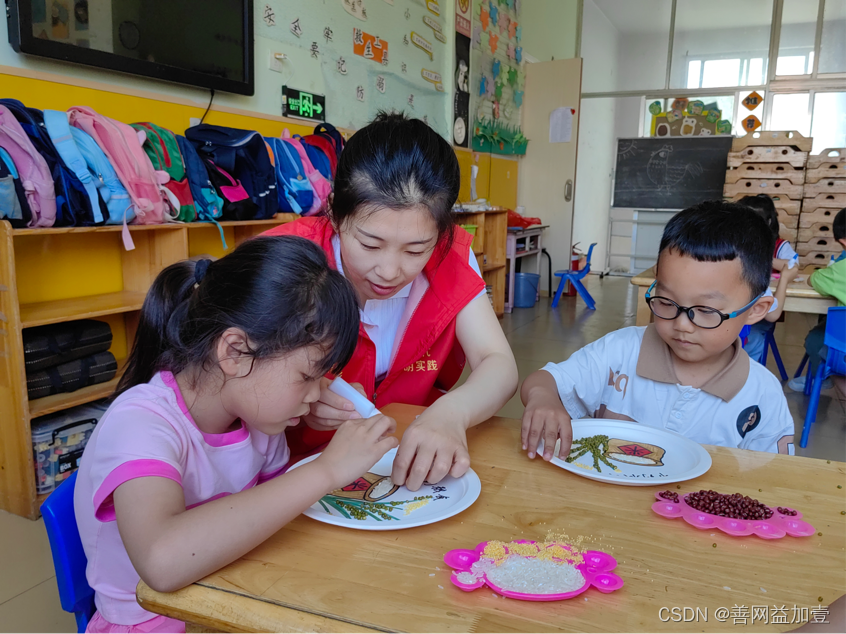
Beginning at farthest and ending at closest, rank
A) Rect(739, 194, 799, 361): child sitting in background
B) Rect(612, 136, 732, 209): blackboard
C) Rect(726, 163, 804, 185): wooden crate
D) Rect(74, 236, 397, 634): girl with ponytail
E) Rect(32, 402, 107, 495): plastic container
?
1. Rect(612, 136, 732, 209): blackboard
2. Rect(726, 163, 804, 185): wooden crate
3. Rect(739, 194, 799, 361): child sitting in background
4. Rect(32, 402, 107, 495): plastic container
5. Rect(74, 236, 397, 634): girl with ponytail

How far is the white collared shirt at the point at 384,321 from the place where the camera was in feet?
4.13

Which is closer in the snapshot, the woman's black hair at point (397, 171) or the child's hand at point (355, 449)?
the child's hand at point (355, 449)

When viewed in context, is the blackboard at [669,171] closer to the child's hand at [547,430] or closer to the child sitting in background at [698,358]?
the child sitting in background at [698,358]

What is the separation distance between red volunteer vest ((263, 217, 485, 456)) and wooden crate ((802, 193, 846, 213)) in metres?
4.92

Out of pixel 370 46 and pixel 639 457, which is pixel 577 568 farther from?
pixel 370 46

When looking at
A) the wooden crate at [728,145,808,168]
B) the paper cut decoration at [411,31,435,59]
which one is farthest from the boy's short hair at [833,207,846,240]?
the paper cut decoration at [411,31,435,59]

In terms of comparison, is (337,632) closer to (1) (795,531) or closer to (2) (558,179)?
(1) (795,531)

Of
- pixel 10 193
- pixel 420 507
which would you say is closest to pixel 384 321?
pixel 420 507

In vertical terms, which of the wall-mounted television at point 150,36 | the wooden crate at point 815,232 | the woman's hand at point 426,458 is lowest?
the woman's hand at point 426,458

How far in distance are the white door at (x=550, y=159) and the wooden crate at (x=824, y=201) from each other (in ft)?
7.09

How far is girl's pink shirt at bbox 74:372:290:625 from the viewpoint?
2.31ft

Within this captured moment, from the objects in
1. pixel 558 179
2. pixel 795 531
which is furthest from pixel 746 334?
pixel 558 179

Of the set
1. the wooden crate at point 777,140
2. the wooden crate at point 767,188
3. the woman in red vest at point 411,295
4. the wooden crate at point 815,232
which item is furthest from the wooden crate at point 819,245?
the woman in red vest at point 411,295

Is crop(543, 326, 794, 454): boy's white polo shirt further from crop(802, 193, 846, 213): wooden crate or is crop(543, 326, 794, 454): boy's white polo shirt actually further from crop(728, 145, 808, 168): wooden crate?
crop(802, 193, 846, 213): wooden crate
